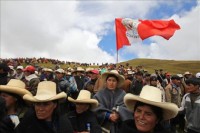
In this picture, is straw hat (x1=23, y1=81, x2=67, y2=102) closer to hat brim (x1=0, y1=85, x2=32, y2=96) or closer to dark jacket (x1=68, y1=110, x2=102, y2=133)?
hat brim (x1=0, y1=85, x2=32, y2=96)

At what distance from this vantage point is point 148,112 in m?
4.48

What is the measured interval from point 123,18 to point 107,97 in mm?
9968

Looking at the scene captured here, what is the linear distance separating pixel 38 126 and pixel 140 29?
13.6 meters

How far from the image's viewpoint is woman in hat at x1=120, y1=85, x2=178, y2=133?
14.5 feet

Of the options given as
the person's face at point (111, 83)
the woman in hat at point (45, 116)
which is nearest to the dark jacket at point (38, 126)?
the woman in hat at point (45, 116)

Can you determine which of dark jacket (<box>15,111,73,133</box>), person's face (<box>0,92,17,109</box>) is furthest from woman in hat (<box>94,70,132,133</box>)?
person's face (<box>0,92,17,109</box>)

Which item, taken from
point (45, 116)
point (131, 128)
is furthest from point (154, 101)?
point (45, 116)

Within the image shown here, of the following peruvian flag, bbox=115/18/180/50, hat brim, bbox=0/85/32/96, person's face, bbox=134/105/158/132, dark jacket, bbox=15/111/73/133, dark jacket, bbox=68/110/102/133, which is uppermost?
peruvian flag, bbox=115/18/180/50

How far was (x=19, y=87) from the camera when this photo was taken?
5.77m

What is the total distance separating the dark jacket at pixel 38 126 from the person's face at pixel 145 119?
1.27 m

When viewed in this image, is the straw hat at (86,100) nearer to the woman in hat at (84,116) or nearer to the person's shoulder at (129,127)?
the woman in hat at (84,116)

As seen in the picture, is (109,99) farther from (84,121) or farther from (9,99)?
(9,99)

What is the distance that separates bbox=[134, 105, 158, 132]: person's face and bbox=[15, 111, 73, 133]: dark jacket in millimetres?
1273

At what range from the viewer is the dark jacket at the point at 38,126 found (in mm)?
4754
